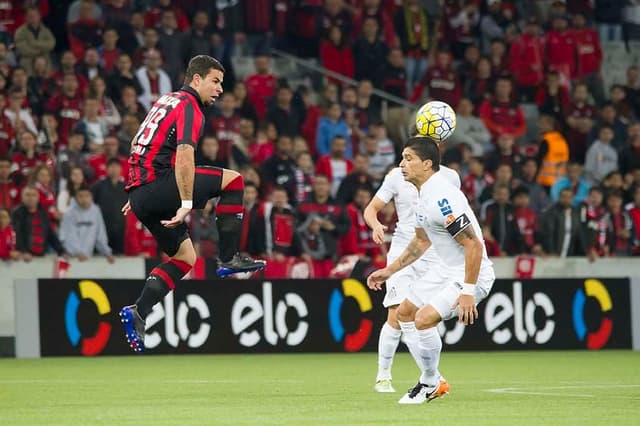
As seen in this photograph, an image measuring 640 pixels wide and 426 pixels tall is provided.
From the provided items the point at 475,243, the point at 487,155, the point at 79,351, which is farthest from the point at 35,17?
the point at 475,243

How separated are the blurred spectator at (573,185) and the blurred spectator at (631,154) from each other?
3.69 ft

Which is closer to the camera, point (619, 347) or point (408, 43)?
point (619, 347)

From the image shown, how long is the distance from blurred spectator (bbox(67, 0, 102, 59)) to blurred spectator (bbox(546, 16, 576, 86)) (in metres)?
8.18

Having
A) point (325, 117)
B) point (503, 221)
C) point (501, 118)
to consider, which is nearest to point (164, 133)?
point (503, 221)

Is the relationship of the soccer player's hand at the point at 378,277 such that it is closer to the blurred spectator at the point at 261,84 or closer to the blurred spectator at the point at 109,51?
the blurred spectator at the point at 109,51

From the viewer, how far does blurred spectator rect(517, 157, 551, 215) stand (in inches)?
863

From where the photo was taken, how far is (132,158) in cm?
1170

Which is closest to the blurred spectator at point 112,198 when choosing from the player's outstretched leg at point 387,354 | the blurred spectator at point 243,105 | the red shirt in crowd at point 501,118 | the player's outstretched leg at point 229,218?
the blurred spectator at point 243,105

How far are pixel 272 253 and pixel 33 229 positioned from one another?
10.4 ft

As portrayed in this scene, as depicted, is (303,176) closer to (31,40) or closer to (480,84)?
(31,40)

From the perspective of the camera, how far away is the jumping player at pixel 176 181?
445 inches

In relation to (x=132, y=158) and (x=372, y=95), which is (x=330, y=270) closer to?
(x=372, y=95)

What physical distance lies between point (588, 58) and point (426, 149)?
15.8 meters

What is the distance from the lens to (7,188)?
1884cm
